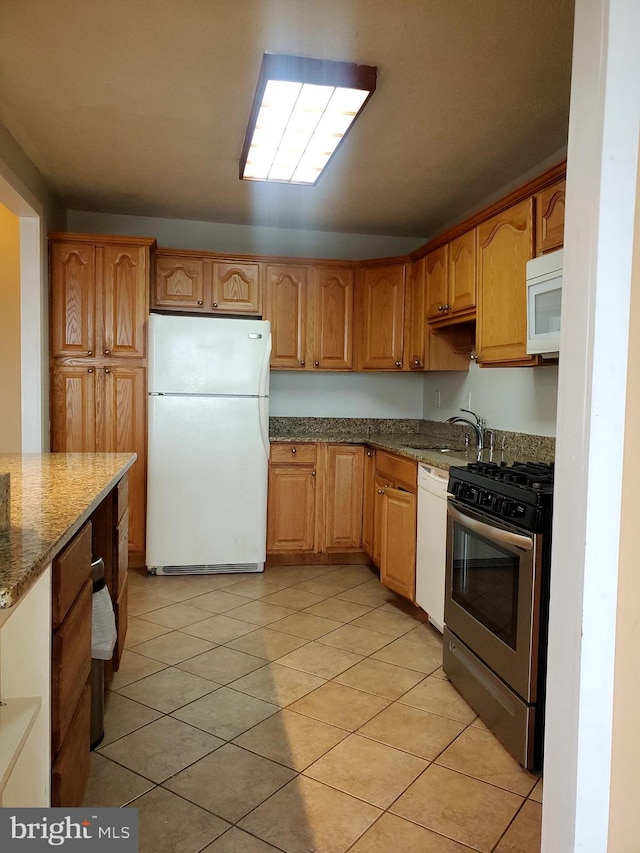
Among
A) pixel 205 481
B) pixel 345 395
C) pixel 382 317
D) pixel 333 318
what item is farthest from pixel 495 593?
pixel 345 395

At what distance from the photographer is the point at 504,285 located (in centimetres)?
283

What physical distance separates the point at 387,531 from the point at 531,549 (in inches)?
63.3

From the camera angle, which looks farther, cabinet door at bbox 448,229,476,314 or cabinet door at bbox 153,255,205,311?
cabinet door at bbox 153,255,205,311

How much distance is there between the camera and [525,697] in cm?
191

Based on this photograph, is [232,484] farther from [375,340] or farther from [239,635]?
[375,340]

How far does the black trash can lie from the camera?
1887mm

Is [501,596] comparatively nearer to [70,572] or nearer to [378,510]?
[70,572]

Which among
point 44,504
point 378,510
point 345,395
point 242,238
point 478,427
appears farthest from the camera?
point 345,395

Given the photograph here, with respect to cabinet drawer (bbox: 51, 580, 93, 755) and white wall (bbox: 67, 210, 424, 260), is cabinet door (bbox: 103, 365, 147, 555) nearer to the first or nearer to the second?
white wall (bbox: 67, 210, 424, 260)

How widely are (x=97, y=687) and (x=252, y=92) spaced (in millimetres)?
2355

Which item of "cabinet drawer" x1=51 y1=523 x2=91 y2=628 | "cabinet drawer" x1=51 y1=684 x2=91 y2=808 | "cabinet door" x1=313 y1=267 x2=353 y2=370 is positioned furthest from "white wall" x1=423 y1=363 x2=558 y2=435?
"cabinet drawer" x1=51 y1=684 x2=91 y2=808

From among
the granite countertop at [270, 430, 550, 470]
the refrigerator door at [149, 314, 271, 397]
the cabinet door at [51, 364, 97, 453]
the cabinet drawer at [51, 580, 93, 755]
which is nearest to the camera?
the cabinet drawer at [51, 580, 93, 755]

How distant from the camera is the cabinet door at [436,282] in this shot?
3.57m

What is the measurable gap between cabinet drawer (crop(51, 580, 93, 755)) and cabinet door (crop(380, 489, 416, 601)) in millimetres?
1879
